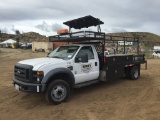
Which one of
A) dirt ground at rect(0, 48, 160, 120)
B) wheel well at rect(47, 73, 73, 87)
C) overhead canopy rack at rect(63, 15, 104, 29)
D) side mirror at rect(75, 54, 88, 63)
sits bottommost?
dirt ground at rect(0, 48, 160, 120)

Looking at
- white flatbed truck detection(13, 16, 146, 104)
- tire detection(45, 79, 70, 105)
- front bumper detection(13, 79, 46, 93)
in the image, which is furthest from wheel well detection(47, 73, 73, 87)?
front bumper detection(13, 79, 46, 93)

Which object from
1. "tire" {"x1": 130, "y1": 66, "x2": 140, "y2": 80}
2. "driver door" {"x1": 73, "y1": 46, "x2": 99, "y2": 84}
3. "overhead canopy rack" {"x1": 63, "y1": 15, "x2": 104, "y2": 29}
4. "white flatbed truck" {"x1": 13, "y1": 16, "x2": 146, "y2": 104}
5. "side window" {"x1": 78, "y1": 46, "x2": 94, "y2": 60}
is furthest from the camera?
"tire" {"x1": 130, "y1": 66, "x2": 140, "y2": 80}

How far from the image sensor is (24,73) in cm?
666

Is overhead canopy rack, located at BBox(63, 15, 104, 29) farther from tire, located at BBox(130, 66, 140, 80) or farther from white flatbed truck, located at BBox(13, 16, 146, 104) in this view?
tire, located at BBox(130, 66, 140, 80)

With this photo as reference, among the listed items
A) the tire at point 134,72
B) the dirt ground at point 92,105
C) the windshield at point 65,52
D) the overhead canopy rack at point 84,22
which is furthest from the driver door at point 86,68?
the tire at point 134,72

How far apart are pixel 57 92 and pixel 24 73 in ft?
3.97

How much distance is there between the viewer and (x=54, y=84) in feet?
21.6

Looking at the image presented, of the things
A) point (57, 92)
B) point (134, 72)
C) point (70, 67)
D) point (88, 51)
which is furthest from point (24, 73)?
point (134, 72)

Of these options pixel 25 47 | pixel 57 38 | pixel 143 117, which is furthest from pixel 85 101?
pixel 25 47

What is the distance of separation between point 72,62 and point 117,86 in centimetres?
281

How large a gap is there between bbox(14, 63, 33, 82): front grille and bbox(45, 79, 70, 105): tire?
701mm

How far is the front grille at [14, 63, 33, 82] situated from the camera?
21.2 ft

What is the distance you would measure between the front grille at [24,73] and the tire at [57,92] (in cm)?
70

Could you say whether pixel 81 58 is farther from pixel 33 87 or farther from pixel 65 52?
pixel 33 87
